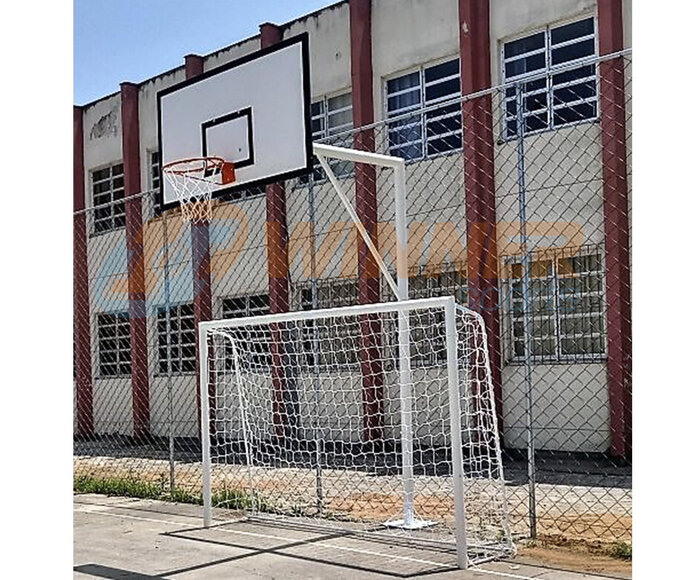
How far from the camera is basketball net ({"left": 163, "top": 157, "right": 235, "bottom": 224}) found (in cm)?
690

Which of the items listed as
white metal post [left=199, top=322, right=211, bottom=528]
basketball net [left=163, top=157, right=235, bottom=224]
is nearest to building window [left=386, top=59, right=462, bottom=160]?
basketball net [left=163, top=157, right=235, bottom=224]

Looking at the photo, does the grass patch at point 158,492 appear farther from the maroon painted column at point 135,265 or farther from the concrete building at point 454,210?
the maroon painted column at point 135,265

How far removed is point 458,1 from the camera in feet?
35.3

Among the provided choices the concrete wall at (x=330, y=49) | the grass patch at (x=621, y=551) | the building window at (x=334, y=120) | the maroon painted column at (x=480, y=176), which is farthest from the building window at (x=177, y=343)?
the grass patch at (x=621, y=551)

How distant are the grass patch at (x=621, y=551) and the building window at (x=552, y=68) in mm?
5465

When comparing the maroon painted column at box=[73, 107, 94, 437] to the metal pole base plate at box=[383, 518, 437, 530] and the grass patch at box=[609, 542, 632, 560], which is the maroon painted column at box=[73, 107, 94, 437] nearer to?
the metal pole base plate at box=[383, 518, 437, 530]

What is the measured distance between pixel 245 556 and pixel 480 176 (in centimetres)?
612

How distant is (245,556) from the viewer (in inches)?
221

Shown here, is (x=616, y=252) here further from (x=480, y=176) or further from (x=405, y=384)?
(x=405, y=384)

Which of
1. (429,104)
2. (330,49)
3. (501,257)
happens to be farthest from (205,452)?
(330,49)

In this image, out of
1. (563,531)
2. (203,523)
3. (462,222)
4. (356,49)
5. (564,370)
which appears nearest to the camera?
(563,531)
